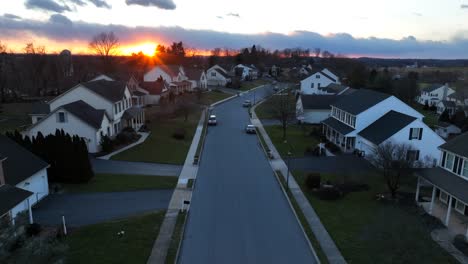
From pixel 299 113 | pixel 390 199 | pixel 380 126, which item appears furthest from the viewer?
pixel 299 113

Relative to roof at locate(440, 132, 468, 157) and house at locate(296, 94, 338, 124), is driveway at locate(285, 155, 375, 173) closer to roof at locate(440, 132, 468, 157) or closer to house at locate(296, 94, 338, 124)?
roof at locate(440, 132, 468, 157)

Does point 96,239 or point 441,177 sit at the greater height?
point 441,177

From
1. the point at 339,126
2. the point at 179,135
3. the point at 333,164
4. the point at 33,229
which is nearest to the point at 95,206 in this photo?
the point at 33,229

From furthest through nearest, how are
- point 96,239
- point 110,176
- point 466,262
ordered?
point 110,176
point 96,239
point 466,262

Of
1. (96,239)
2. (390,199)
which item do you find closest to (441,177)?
(390,199)

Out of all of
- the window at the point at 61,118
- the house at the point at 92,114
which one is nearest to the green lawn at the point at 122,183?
the house at the point at 92,114

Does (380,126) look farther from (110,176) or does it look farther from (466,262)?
(110,176)

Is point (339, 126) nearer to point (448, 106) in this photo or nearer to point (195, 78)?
point (448, 106)

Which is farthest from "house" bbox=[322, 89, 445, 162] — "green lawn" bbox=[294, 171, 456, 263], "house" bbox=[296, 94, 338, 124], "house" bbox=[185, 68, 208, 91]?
"house" bbox=[185, 68, 208, 91]
